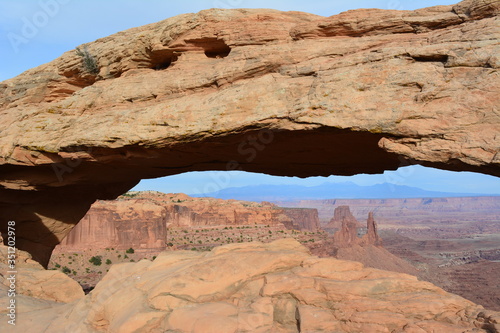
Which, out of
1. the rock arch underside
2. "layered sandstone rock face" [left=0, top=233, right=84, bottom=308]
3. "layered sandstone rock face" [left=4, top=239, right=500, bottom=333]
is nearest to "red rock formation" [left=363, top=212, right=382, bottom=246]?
the rock arch underside

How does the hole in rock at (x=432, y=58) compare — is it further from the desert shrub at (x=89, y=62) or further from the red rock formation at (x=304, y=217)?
the red rock formation at (x=304, y=217)

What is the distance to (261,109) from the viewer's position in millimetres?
10172

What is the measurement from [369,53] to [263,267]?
5.66 metres

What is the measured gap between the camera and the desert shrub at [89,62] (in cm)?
1502

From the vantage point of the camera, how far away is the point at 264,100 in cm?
1026

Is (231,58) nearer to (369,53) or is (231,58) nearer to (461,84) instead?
(369,53)

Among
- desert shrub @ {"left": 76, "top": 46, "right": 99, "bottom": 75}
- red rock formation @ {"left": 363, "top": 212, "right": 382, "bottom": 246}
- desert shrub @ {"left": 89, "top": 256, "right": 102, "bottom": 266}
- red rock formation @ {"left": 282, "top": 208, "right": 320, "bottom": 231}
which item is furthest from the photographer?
red rock formation @ {"left": 282, "top": 208, "right": 320, "bottom": 231}

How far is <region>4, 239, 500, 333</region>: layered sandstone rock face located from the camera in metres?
6.94

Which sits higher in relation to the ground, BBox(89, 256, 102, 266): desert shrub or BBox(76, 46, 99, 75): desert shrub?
BBox(76, 46, 99, 75): desert shrub

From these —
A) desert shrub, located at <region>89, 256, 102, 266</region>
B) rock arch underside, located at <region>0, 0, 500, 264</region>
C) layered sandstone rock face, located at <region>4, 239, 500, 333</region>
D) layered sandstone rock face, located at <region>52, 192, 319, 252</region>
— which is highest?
rock arch underside, located at <region>0, 0, 500, 264</region>

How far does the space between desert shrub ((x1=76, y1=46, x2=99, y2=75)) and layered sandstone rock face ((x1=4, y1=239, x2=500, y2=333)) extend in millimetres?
8818

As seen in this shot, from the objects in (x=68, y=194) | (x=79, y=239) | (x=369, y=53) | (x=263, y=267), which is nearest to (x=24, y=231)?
(x=68, y=194)

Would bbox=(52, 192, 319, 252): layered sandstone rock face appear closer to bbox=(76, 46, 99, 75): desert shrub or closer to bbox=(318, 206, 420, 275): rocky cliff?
bbox=(318, 206, 420, 275): rocky cliff

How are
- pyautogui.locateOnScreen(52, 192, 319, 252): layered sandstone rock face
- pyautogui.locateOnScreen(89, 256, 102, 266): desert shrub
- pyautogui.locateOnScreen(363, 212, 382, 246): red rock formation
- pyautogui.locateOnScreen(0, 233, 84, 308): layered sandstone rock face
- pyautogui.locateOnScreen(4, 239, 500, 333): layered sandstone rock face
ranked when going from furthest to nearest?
pyautogui.locateOnScreen(363, 212, 382, 246): red rock formation, pyautogui.locateOnScreen(52, 192, 319, 252): layered sandstone rock face, pyautogui.locateOnScreen(89, 256, 102, 266): desert shrub, pyautogui.locateOnScreen(0, 233, 84, 308): layered sandstone rock face, pyautogui.locateOnScreen(4, 239, 500, 333): layered sandstone rock face
